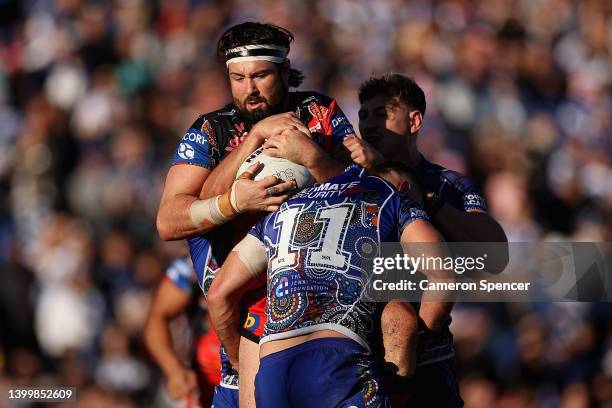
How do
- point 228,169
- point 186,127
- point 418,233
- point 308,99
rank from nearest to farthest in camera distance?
point 418,233 < point 228,169 < point 308,99 < point 186,127

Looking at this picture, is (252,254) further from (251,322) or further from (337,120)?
(337,120)

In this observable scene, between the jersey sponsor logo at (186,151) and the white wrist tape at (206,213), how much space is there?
1.20 ft

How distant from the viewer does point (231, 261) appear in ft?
19.6

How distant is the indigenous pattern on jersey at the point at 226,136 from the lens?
6.47 m

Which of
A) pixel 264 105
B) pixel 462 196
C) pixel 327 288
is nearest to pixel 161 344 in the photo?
pixel 462 196

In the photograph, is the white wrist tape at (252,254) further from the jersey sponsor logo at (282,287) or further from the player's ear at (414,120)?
the player's ear at (414,120)

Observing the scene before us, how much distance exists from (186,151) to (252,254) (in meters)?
0.89

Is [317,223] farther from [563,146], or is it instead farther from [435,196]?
[563,146]

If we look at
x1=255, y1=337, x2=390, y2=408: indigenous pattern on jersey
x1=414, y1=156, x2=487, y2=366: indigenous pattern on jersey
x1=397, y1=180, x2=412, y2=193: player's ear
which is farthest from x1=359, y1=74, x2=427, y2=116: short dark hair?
x1=255, y1=337, x2=390, y2=408: indigenous pattern on jersey

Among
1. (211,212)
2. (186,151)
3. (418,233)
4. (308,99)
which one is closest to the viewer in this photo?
(418,233)

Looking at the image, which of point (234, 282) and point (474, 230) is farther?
point (474, 230)

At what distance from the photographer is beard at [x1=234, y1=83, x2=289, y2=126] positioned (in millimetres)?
6344

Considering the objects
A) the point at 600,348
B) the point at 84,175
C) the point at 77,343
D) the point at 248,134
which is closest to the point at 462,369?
the point at 600,348

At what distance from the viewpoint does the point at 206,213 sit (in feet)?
20.0
